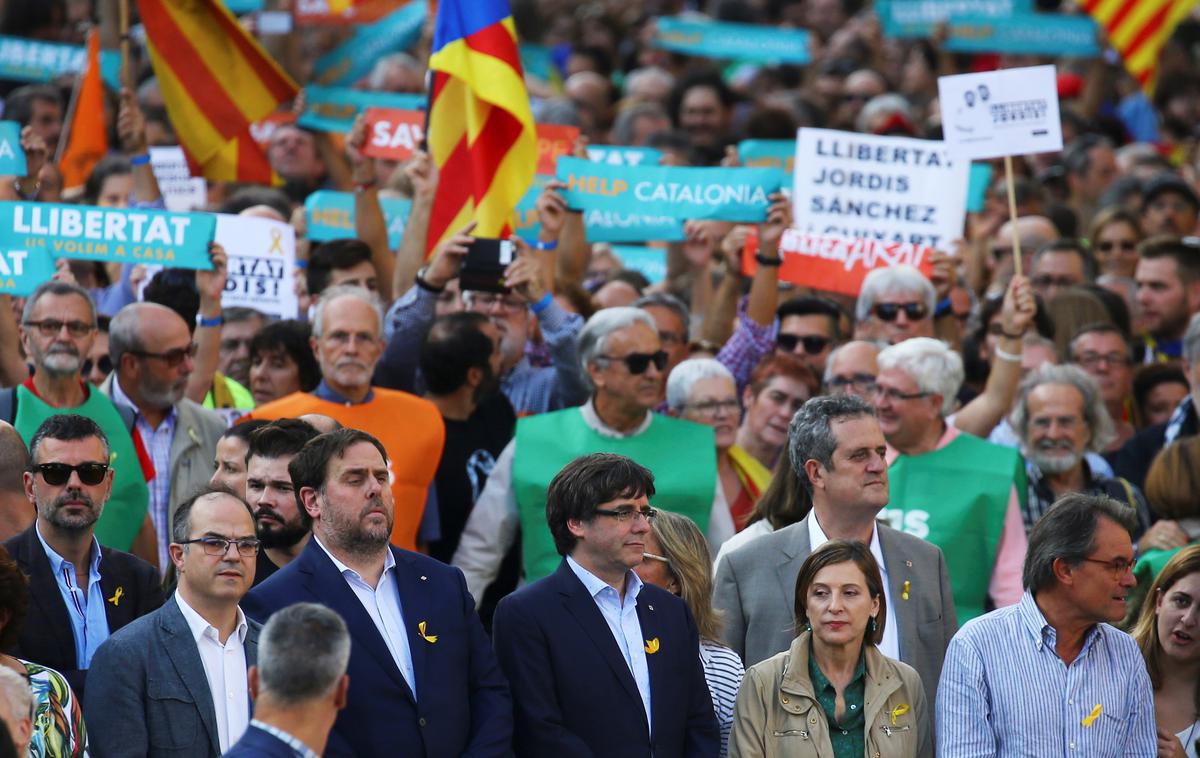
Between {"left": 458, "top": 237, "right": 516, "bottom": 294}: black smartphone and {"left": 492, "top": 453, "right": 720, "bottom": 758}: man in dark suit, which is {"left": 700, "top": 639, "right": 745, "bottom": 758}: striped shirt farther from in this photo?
{"left": 458, "top": 237, "right": 516, "bottom": 294}: black smartphone

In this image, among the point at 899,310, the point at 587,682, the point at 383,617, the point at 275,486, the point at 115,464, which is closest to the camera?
the point at 383,617

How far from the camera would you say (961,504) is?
27.4ft

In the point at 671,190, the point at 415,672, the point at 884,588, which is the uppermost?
the point at 671,190

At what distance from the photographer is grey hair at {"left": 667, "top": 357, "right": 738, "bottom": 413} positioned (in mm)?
9070

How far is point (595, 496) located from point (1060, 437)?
130 inches

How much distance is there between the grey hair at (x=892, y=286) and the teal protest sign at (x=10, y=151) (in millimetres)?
4364

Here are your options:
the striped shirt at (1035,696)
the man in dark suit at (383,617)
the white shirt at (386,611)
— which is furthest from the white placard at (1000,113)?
the white shirt at (386,611)

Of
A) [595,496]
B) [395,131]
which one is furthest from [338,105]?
[595,496]

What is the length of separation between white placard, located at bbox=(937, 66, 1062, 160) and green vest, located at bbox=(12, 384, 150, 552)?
4.86 m

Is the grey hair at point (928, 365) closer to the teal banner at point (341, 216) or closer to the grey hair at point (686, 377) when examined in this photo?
the grey hair at point (686, 377)

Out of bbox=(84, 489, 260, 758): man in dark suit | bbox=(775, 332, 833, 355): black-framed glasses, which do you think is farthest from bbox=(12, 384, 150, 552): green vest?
bbox=(775, 332, 833, 355): black-framed glasses

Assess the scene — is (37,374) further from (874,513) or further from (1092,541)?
(1092,541)

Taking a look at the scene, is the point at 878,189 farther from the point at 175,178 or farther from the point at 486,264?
the point at 175,178

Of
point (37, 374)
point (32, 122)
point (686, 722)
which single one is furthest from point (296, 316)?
point (686, 722)
